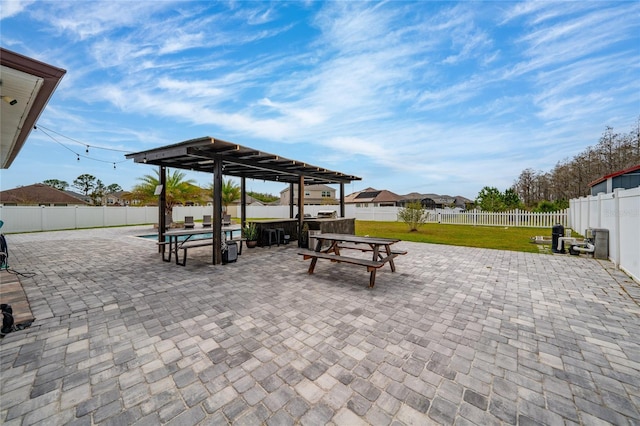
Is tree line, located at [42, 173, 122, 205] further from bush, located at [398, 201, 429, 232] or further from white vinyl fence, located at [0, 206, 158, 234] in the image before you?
bush, located at [398, 201, 429, 232]

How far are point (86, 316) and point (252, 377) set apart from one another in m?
2.90

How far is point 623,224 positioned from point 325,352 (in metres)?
7.57

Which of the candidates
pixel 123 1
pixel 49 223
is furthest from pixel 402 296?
pixel 49 223

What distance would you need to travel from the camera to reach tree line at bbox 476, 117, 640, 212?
59.6 ft

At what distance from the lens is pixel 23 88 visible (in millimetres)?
3504

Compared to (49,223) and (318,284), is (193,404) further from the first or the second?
(49,223)

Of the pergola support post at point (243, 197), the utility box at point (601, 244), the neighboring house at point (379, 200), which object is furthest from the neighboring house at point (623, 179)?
the neighboring house at point (379, 200)

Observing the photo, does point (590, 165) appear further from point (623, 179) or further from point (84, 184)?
point (84, 184)

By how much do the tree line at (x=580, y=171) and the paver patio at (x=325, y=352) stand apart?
19.4 meters

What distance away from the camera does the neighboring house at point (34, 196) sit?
2409cm

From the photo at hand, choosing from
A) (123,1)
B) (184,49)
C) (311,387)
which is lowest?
(311,387)

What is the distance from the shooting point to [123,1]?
6.31 metres

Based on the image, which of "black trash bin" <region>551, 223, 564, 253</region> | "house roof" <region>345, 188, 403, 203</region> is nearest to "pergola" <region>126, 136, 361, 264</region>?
"black trash bin" <region>551, 223, 564, 253</region>

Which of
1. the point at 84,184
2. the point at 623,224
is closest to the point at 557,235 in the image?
the point at 623,224
